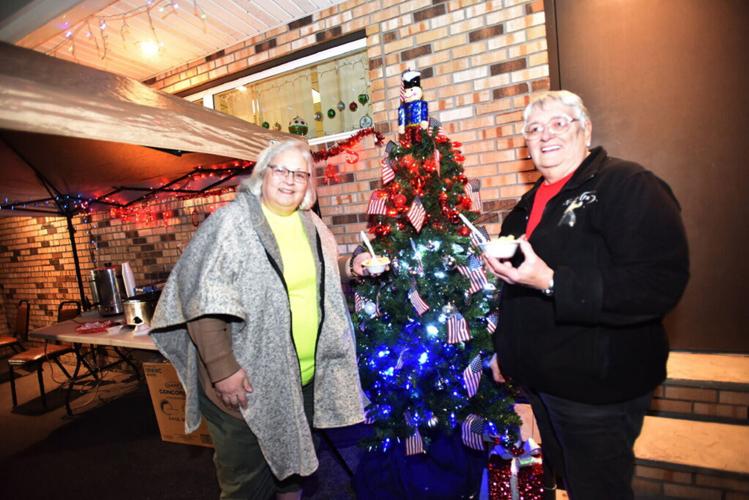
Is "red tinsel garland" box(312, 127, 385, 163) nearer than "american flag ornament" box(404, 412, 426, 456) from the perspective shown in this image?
No

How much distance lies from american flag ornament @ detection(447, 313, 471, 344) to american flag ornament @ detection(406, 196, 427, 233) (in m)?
0.58

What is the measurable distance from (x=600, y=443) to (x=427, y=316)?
3.70ft

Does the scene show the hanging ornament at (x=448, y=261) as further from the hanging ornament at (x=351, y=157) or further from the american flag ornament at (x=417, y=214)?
the hanging ornament at (x=351, y=157)

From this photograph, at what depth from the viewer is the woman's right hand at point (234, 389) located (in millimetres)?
1479

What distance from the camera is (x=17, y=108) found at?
1.56 m

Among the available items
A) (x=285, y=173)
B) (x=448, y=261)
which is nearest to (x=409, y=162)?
(x=448, y=261)

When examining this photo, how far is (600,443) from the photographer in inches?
50.0

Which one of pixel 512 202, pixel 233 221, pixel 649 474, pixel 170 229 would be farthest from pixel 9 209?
pixel 649 474

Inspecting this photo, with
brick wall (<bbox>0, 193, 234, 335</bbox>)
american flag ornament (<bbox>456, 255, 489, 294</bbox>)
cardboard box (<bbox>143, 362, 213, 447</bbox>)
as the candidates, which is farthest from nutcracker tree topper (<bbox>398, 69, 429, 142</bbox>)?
cardboard box (<bbox>143, 362, 213, 447</bbox>)

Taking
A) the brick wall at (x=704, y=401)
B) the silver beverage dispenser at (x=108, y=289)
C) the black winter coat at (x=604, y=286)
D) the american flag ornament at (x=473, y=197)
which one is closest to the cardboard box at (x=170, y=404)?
the silver beverage dispenser at (x=108, y=289)

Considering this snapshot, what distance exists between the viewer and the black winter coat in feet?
3.68

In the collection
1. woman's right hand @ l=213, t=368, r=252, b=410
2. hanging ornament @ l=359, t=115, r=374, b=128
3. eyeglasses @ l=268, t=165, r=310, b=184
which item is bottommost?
woman's right hand @ l=213, t=368, r=252, b=410

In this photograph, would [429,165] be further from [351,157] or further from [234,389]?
[234,389]

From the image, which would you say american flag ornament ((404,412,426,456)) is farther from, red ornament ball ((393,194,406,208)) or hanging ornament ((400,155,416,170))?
hanging ornament ((400,155,416,170))
